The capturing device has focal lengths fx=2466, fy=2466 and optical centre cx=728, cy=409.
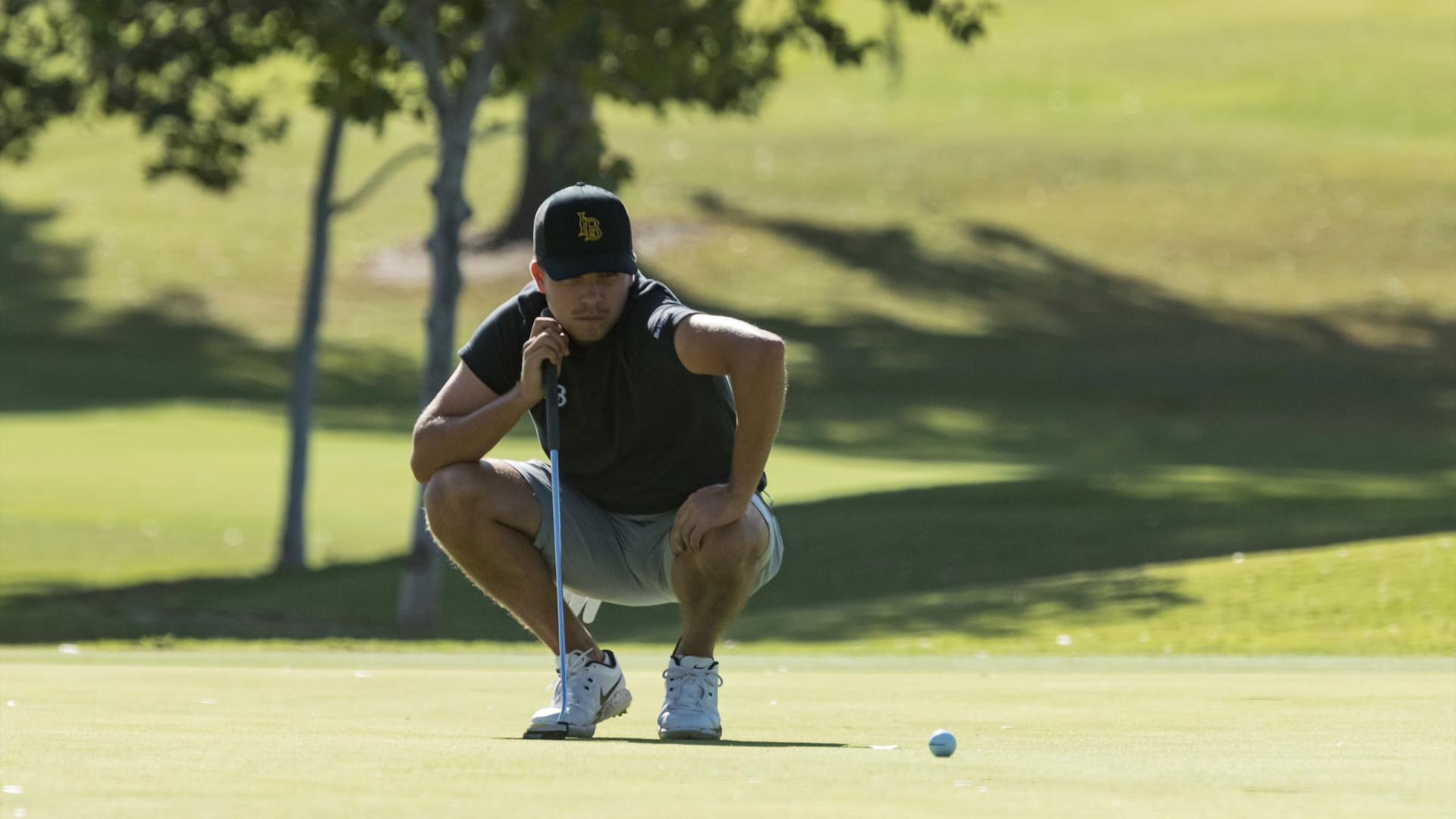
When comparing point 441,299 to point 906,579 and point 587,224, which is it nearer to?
point 906,579

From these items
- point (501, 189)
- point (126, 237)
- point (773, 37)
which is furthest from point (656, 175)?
point (773, 37)

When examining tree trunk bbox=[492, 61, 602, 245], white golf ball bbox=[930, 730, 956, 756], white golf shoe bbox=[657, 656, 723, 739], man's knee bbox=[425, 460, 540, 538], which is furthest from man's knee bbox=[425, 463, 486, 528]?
tree trunk bbox=[492, 61, 602, 245]

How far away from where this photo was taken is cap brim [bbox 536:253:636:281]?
6.53 meters

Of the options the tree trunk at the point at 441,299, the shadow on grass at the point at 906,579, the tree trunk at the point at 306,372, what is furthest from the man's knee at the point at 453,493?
the tree trunk at the point at 306,372

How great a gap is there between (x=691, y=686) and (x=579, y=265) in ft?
3.77

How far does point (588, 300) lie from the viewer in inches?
259

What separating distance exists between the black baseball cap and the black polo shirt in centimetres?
17

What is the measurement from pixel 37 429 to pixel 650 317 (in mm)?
21110

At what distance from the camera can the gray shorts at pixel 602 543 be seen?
A: 698 cm

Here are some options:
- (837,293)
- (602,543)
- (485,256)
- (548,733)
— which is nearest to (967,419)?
(837,293)

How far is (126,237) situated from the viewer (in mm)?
47750

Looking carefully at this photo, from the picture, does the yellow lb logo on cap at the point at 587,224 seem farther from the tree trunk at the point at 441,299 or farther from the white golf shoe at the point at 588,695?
the tree trunk at the point at 441,299

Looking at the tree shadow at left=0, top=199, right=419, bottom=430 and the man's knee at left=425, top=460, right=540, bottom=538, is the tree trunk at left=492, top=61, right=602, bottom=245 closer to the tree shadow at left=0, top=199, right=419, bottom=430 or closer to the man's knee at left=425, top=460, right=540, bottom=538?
the man's knee at left=425, top=460, right=540, bottom=538

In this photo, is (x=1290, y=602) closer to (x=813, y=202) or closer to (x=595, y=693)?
(x=595, y=693)
